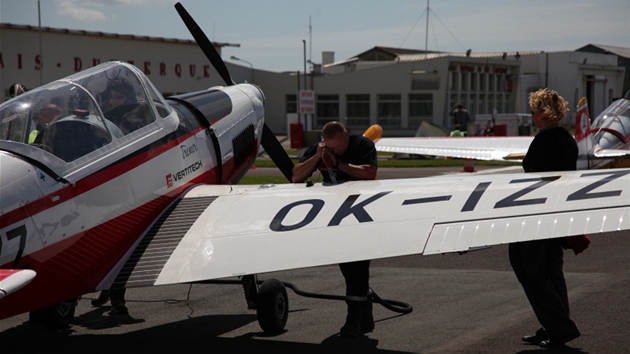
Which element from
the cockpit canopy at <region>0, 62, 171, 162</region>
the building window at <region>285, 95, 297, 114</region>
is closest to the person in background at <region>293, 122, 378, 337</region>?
the cockpit canopy at <region>0, 62, 171, 162</region>

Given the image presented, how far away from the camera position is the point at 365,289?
5.66m

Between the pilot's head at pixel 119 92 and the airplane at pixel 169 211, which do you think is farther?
the pilot's head at pixel 119 92

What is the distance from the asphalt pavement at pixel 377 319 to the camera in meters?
5.34

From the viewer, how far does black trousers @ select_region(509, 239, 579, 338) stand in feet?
16.8

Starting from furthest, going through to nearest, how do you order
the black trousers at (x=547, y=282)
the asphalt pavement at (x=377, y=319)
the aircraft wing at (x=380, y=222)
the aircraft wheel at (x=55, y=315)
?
the aircraft wheel at (x=55, y=315) < the asphalt pavement at (x=377, y=319) < the black trousers at (x=547, y=282) < the aircraft wing at (x=380, y=222)

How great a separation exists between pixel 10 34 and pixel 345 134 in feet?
87.8

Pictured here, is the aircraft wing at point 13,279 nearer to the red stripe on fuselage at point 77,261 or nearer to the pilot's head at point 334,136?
the red stripe on fuselage at point 77,261

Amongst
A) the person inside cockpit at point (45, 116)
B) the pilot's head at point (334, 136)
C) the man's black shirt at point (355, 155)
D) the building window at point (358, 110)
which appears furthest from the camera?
the building window at point (358, 110)

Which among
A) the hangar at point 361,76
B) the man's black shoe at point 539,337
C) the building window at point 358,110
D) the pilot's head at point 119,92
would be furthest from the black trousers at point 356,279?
the building window at point 358,110

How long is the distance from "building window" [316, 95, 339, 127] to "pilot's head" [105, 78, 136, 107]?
140 ft

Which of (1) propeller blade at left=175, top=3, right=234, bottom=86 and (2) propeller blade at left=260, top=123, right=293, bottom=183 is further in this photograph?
(1) propeller blade at left=175, top=3, right=234, bottom=86

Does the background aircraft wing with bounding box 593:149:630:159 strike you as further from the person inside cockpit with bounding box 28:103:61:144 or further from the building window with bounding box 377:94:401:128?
the building window with bounding box 377:94:401:128

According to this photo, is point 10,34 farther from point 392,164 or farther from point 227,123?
point 227,123

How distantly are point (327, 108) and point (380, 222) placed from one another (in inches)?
1742
